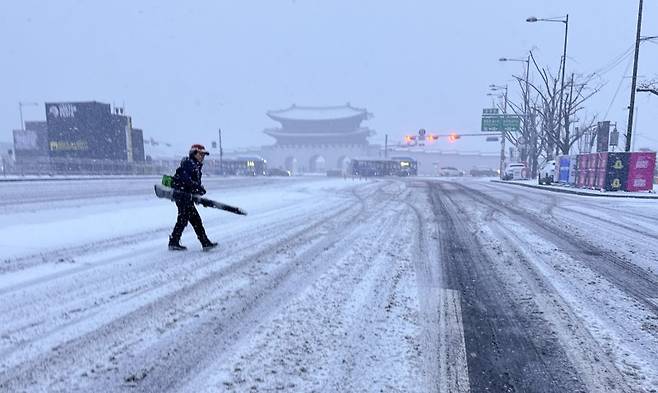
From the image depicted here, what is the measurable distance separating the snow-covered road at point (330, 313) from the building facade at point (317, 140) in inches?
3315

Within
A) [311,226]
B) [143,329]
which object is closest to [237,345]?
[143,329]

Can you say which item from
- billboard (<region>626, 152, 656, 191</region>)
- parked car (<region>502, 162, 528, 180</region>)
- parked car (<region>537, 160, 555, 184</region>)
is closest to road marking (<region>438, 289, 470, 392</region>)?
billboard (<region>626, 152, 656, 191</region>)

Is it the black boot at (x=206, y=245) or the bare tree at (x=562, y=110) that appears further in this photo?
the bare tree at (x=562, y=110)

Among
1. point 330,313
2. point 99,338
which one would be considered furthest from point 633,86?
point 99,338

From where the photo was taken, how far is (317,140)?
9506cm

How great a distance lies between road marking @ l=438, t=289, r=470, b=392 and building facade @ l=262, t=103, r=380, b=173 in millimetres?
86374

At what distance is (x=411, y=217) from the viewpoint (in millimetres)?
9000

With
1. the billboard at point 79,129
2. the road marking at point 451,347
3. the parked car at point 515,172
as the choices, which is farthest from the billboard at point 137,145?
the road marking at point 451,347

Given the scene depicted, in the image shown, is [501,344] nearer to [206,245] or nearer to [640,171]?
[206,245]

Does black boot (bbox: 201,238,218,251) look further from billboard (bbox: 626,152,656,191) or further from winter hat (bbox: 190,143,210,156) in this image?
billboard (bbox: 626,152,656,191)

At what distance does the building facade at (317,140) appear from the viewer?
9069 cm

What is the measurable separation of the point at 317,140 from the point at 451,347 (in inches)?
3686

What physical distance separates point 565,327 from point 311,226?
5195mm

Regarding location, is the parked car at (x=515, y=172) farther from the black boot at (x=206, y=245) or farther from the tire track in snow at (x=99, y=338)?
the tire track in snow at (x=99, y=338)
